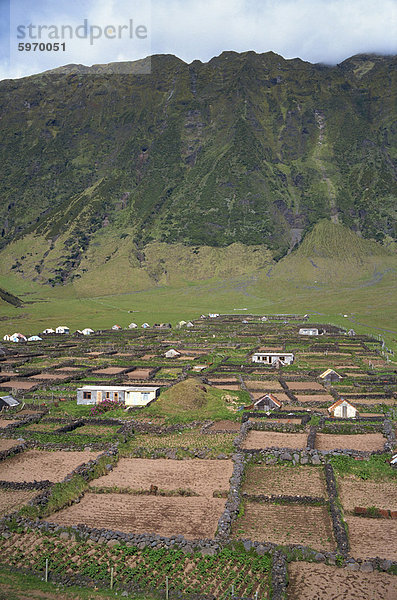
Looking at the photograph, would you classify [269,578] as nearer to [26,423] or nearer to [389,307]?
[26,423]

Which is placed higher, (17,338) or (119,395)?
(119,395)

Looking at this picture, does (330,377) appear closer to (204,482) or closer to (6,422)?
(6,422)

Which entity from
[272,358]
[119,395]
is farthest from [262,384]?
[119,395]

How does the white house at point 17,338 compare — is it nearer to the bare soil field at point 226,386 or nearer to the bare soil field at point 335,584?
the bare soil field at point 226,386

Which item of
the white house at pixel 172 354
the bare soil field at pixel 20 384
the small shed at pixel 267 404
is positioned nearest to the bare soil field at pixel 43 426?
the bare soil field at pixel 20 384

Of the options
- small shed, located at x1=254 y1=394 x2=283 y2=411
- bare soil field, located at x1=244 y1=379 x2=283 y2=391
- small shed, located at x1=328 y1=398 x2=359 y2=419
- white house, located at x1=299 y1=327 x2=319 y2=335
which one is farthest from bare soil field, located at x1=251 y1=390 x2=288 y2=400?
white house, located at x1=299 y1=327 x2=319 y2=335

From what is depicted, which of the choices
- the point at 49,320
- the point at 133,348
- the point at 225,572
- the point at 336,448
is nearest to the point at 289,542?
the point at 225,572
